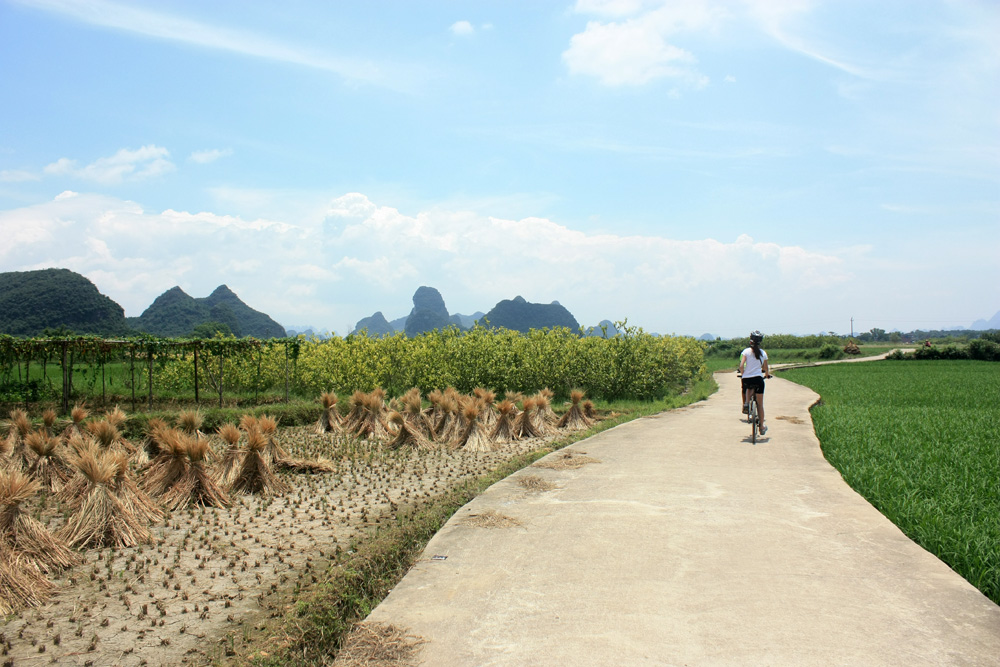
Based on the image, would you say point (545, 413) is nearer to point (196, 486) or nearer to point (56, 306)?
point (196, 486)

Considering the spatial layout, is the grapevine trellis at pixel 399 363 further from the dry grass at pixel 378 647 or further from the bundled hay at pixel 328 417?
the dry grass at pixel 378 647

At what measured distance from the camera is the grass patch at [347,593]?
3.11 meters

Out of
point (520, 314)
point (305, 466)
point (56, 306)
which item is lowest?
point (305, 466)

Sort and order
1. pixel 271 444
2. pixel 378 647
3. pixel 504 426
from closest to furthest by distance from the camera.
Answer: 1. pixel 378 647
2. pixel 271 444
3. pixel 504 426

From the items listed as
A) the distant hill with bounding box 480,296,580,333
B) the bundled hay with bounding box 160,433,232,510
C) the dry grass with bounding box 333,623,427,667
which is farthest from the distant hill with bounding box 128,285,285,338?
the dry grass with bounding box 333,623,427,667

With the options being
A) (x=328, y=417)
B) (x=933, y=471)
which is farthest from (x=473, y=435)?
(x=933, y=471)

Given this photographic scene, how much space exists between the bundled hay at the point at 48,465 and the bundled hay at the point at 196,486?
1.62 metres

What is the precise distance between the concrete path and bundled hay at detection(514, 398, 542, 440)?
427 cm

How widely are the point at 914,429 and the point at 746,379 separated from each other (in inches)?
117

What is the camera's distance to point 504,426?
9.91 m

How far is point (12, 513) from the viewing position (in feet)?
13.4

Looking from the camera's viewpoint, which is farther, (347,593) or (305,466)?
(305,466)

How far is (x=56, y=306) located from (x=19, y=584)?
86599 mm

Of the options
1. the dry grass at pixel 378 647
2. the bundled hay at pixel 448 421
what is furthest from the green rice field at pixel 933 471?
the bundled hay at pixel 448 421
